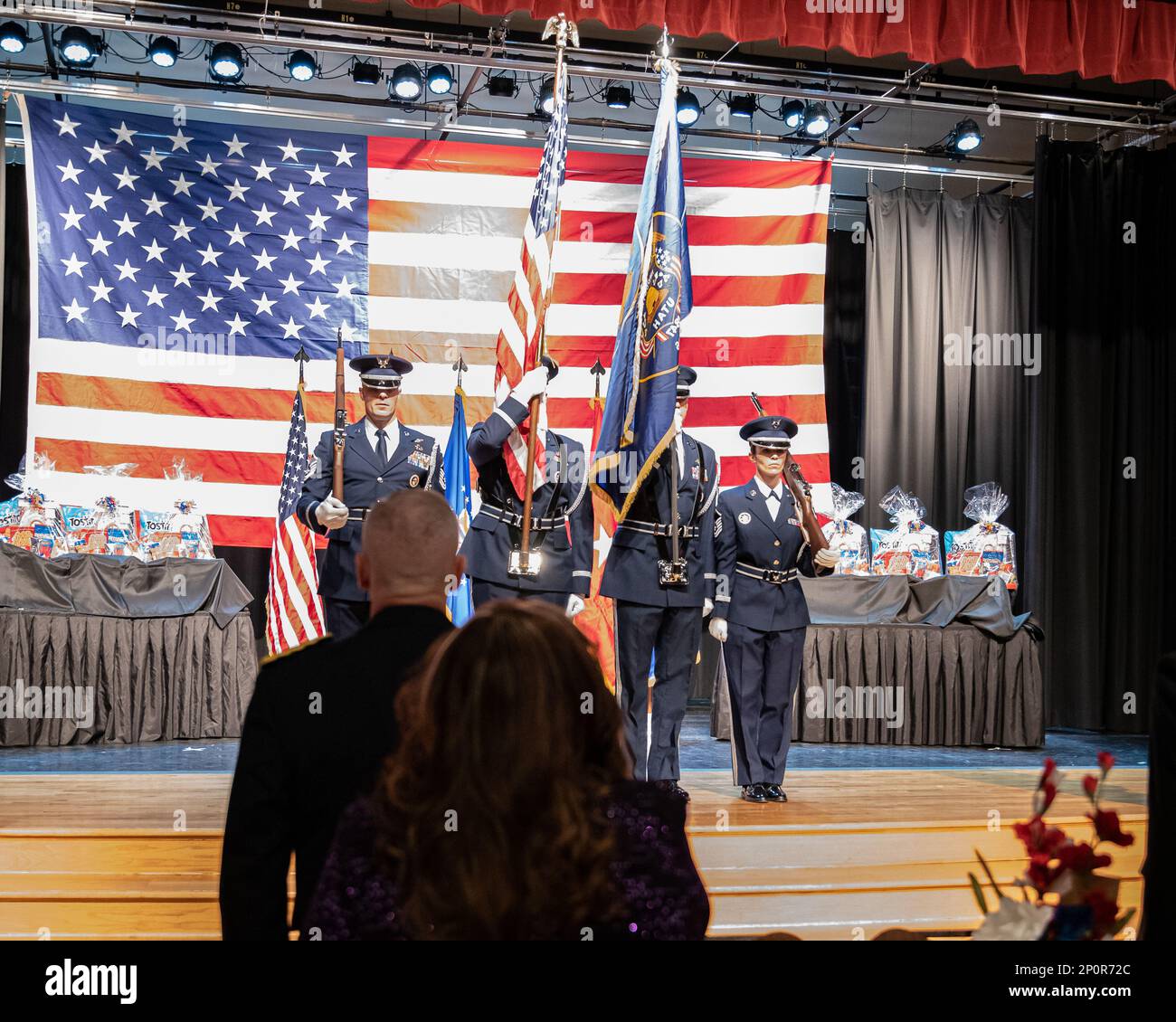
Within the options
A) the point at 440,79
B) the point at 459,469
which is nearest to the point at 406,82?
the point at 440,79

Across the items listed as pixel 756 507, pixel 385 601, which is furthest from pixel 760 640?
pixel 385 601

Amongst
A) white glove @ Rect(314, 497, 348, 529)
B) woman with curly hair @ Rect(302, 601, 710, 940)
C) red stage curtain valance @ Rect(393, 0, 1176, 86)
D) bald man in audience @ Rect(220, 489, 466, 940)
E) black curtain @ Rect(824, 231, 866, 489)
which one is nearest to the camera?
woman with curly hair @ Rect(302, 601, 710, 940)

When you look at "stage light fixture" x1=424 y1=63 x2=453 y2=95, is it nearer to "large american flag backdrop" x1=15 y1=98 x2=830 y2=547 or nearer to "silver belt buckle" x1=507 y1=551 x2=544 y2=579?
"large american flag backdrop" x1=15 y1=98 x2=830 y2=547

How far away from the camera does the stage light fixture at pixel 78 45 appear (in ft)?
21.3

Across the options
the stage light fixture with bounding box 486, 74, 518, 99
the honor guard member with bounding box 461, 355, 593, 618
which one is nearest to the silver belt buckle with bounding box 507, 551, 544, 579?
the honor guard member with bounding box 461, 355, 593, 618

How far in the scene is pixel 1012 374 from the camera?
336 inches

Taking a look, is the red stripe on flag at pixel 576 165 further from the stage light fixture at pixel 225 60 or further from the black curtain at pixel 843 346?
the black curtain at pixel 843 346

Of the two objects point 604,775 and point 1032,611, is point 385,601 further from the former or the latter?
point 1032,611

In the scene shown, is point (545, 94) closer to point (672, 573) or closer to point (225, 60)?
point (225, 60)

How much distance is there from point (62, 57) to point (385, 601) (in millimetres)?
6706

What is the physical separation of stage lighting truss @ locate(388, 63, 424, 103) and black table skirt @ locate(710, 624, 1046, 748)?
3.76m

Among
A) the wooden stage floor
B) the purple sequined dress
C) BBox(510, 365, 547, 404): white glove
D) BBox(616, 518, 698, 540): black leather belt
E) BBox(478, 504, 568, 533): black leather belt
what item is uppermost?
BBox(510, 365, 547, 404): white glove

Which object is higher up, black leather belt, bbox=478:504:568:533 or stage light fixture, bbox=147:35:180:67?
stage light fixture, bbox=147:35:180:67

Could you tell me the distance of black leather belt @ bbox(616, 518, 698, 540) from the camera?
4.29m
